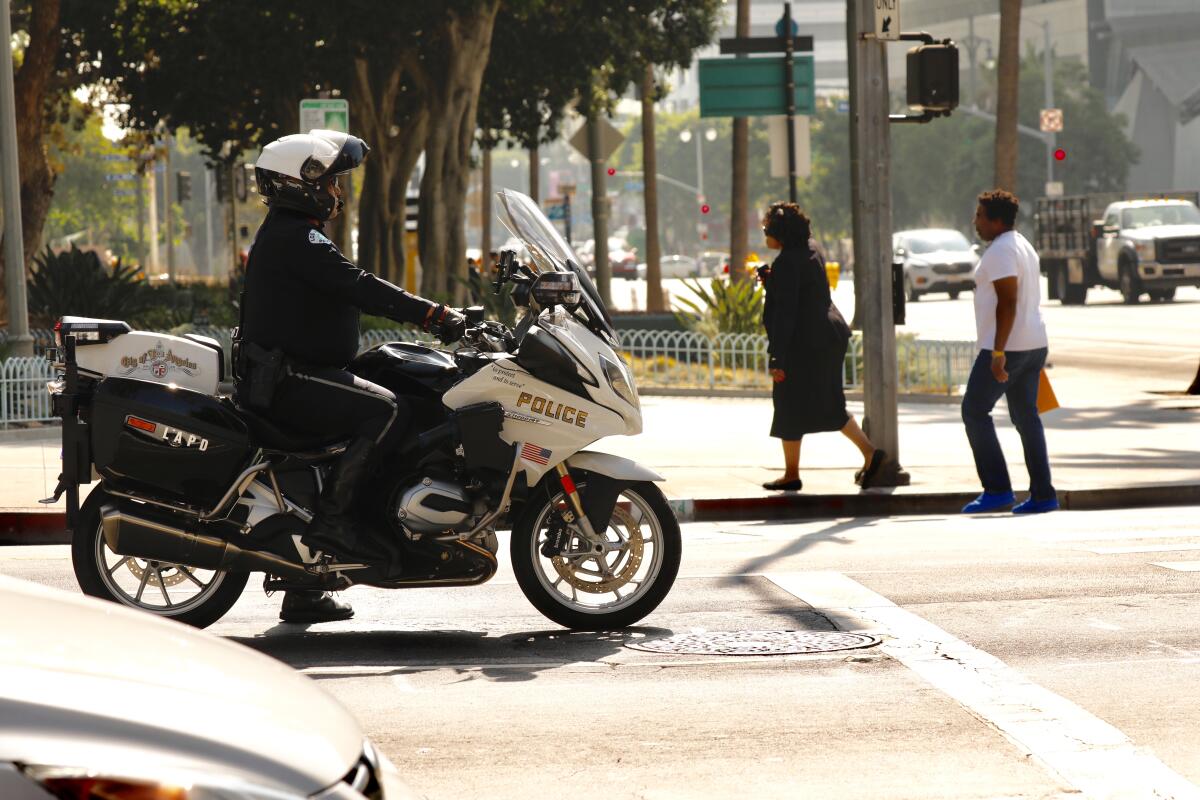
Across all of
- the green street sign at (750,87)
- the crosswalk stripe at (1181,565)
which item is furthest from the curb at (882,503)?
the green street sign at (750,87)

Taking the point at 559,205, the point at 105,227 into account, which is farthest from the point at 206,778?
the point at 105,227

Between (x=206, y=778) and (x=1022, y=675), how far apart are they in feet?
14.2

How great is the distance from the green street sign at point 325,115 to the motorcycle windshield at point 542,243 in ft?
30.4

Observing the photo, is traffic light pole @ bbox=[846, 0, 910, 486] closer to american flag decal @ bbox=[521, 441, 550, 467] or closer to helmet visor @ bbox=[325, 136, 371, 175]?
american flag decal @ bbox=[521, 441, 550, 467]

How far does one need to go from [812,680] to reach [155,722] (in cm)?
399

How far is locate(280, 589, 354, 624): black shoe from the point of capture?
25.8 ft

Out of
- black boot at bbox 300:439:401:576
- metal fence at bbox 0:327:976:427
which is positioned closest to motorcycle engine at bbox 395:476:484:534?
black boot at bbox 300:439:401:576

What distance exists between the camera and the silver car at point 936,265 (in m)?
45.9

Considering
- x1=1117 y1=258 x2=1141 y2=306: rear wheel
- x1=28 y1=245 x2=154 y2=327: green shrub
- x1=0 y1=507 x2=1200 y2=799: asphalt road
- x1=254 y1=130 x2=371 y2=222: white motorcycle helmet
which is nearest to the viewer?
x1=0 y1=507 x2=1200 y2=799: asphalt road

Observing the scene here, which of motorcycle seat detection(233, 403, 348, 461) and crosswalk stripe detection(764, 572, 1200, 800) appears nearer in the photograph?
crosswalk stripe detection(764, 572, 1200, 800)

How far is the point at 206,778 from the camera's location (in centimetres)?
273

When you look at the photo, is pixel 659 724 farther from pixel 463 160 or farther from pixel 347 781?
pixel 463 160

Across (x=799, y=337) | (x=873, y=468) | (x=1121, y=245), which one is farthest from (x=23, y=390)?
(x=1121, y=245)

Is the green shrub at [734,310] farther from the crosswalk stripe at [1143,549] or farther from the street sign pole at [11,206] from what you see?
the crosswalk stripe at [1143,549]
